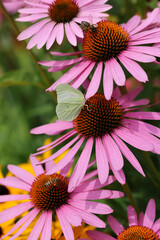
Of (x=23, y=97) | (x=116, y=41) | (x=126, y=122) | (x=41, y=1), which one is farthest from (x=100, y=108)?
(x=23, y=97)

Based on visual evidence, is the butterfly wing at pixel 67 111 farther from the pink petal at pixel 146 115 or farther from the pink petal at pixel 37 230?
the pink petal at pixel 37 230

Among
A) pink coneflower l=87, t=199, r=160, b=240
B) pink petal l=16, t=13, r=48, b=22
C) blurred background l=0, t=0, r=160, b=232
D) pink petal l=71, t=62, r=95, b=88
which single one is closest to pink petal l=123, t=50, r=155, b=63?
pink petal l=71, t=62, r=95, b=88

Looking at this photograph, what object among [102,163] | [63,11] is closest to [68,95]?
[102,163]

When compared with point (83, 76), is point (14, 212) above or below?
below

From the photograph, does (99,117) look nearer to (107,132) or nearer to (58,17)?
(107,132)

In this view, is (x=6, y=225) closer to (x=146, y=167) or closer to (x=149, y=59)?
(x=146, y=167)

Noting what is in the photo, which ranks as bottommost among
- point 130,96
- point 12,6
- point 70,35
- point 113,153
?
point 113,153
